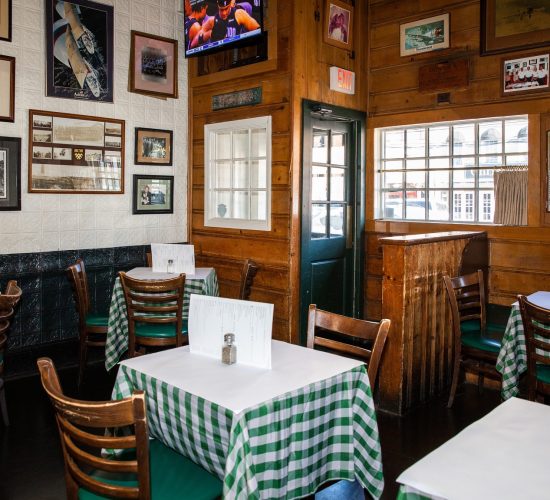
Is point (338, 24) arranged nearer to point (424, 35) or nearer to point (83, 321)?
point (424, 35)

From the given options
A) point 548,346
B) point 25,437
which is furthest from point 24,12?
point 548,346

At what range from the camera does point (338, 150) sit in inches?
221

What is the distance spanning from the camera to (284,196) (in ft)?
16.8

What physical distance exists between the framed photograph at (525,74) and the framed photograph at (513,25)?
0.10 metres

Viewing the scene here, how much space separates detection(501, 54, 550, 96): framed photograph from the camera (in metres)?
4.52

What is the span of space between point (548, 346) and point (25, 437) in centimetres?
309

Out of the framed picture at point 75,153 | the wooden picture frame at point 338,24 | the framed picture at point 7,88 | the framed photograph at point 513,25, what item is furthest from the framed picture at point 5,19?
the framed photograph at point 513,25

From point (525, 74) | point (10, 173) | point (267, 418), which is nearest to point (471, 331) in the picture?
point (525, 74)

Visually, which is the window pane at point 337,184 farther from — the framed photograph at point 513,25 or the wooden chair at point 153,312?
the wooden chair at point 153,312

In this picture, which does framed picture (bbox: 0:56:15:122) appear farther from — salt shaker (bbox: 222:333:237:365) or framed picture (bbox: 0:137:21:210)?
salt shaker (bbox: 222:333:237:365)

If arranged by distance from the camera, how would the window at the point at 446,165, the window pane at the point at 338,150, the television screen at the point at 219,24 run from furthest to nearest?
the window pane at the point at 338,150
the window at the point at 446,165
the television screen at the point at 219,24

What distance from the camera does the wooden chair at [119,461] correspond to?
159cm

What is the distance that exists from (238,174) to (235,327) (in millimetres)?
3542

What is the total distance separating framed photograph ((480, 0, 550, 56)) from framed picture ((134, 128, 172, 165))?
3104 millimetres
